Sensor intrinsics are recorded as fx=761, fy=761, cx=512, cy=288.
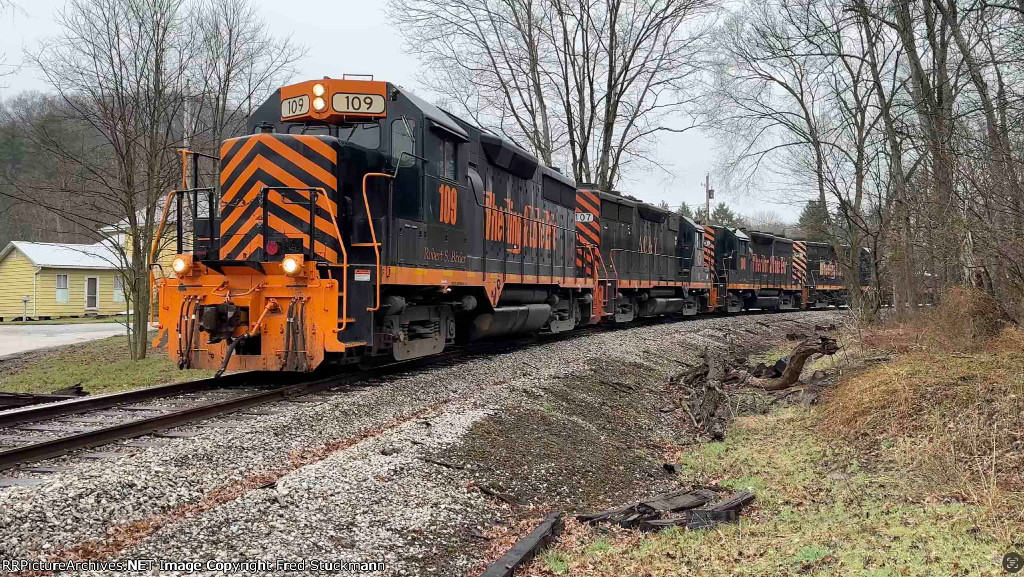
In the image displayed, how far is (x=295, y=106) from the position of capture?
9.47 metres

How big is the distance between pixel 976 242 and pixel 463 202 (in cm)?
683

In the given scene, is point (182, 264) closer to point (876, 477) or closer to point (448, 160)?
point (448, 160)

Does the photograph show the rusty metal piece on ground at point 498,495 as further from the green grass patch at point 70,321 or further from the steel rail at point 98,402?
the green grass patch at point 70,321

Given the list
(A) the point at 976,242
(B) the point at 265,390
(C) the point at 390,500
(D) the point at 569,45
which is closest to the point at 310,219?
(B) the point at 265,390

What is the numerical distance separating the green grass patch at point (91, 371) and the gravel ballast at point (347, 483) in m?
7.63

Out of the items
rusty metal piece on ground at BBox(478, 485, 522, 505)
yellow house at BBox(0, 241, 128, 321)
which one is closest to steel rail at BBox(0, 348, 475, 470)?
rusty metal piece on ground at BBox(478, 485, 522, 505)

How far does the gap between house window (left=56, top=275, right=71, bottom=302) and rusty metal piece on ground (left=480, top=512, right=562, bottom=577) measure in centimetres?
3679

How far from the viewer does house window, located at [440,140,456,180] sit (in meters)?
10.4

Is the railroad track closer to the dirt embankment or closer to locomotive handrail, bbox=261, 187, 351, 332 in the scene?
locomotive handrail, bbox=261, 187, 351, 332

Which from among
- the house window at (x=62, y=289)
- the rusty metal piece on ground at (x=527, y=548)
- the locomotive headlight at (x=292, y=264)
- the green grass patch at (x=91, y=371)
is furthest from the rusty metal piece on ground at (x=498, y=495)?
the house window at (x=62, y=289)

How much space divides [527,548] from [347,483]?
133 centimetres

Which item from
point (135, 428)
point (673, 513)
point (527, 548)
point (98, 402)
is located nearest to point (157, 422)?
point (135, 428)

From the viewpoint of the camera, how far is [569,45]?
28312 millimetres

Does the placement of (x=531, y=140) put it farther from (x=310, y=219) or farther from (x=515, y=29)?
(x=310, y=219)
